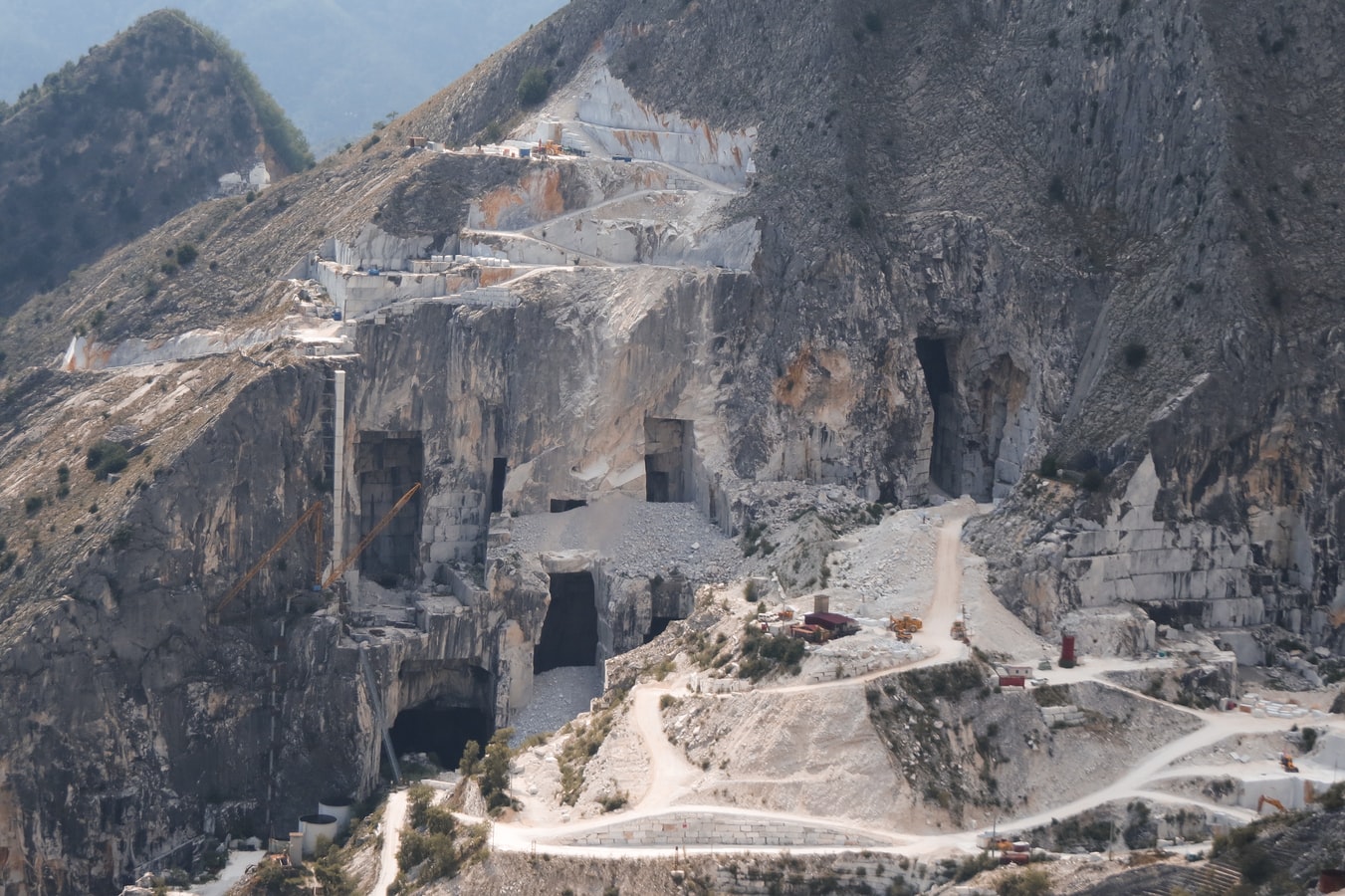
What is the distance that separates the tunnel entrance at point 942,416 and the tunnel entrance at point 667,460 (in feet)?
27.2

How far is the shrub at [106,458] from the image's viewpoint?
8000 cm

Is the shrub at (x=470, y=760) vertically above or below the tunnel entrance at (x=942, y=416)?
below

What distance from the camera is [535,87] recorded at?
307 feet

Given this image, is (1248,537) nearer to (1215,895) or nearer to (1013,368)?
(1013,368)

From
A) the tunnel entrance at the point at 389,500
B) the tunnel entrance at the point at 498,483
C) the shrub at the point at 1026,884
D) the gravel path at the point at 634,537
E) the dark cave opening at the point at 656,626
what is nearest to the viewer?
the shrub at the point at 1026,884

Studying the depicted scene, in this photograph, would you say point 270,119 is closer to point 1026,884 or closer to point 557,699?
point 557,699

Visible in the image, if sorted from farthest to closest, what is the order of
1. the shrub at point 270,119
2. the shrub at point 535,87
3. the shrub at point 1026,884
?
the shrub at point 270,119 → the shrub at point 535,87 → the shrub at point 1026,884

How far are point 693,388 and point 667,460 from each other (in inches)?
129

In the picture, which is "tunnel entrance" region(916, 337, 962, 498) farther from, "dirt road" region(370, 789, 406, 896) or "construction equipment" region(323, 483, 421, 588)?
"dirt road" region(370, 789, 406, 896)

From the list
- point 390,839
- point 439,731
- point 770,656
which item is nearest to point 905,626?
point 770,656

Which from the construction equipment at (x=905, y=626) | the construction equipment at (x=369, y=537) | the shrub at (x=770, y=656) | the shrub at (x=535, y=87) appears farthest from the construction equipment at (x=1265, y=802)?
the shrub at (x=535, y=87)

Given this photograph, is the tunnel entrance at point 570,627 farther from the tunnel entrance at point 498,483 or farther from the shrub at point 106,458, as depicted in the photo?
the shrub at point 106,458

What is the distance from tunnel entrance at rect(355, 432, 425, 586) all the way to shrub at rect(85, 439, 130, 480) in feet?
→ 25.5

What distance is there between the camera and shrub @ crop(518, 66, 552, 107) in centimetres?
9369
